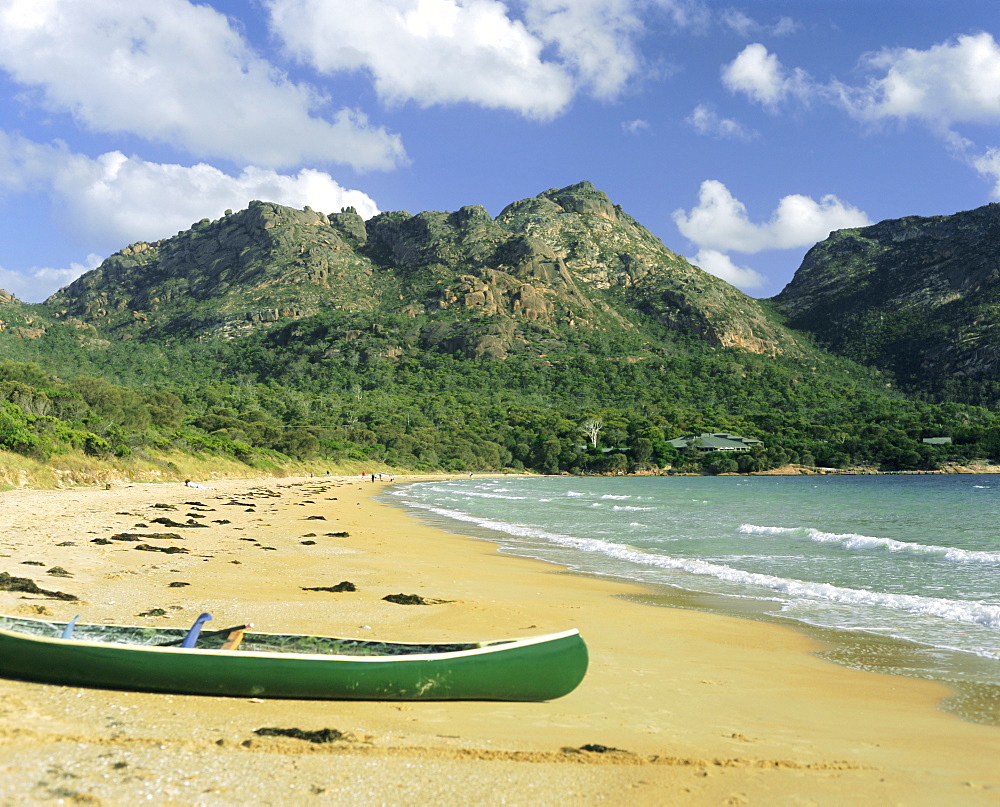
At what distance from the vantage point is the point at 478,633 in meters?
8.70

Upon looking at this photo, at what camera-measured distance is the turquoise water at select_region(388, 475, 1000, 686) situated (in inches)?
401

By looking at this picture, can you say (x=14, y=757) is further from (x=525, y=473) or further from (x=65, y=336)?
(x=65, y=336)

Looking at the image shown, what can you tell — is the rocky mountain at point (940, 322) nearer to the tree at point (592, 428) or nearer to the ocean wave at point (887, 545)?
the tree at point (592, 428)

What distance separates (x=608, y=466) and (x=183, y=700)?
127m

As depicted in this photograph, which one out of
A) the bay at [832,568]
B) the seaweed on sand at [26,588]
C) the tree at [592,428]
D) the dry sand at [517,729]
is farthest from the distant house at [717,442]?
the seaweed on sand at [26,588]

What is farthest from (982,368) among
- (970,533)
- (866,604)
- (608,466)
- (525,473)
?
(866,604)

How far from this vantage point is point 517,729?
5371 mm

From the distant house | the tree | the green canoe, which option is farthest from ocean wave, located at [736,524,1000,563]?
the tree

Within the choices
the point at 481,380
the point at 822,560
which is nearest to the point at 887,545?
the point at 822,560

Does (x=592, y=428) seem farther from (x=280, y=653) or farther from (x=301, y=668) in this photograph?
(x=301, y=668)

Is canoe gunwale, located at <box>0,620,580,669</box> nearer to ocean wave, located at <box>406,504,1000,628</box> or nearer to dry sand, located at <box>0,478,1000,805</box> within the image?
dry sand, located at <box>0,478,1000,805</box>

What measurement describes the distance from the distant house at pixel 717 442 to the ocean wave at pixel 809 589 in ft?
375

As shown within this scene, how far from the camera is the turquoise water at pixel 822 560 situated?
1020cm

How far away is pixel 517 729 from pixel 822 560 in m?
15.0
